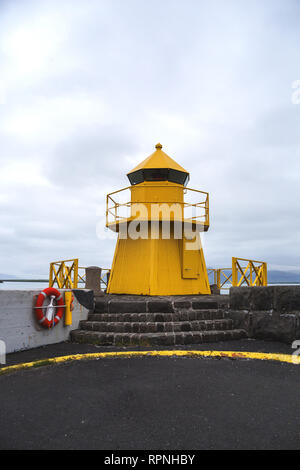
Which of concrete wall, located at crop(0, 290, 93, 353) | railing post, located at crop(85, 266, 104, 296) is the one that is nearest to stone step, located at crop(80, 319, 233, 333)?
concrete wall, located at crop(0, 290, 93, 353)

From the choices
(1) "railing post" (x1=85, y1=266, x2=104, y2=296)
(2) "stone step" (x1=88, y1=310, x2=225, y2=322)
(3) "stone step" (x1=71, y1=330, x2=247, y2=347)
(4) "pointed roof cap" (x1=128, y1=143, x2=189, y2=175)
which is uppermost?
(4) "pointed roof cap" (x1=128, y1=143, x2=189, y2=175)

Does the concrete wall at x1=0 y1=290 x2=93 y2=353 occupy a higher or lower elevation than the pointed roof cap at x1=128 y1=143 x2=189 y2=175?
lower

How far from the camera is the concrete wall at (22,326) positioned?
22.0 feet

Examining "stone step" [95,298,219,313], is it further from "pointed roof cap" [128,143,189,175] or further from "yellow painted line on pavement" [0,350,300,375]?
"pointed roof cap" [128,143,189,175]

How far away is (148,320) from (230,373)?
3623 millimetres

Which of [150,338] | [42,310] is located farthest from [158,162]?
[42,310]

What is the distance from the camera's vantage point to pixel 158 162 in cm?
1238

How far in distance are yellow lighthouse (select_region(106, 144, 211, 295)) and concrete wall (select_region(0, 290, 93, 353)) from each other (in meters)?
4.12

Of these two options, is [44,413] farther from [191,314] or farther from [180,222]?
[180,222]

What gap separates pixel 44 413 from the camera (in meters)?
3.63

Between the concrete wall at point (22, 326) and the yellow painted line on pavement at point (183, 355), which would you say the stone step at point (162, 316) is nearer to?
the concrete wall at point (22, 326)

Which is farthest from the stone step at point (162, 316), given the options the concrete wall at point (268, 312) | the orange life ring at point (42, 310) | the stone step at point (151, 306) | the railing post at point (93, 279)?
the railing post at point (93, 279)

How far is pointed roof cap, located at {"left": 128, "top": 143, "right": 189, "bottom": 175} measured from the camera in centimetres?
1221

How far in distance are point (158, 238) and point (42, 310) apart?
5463mm
